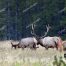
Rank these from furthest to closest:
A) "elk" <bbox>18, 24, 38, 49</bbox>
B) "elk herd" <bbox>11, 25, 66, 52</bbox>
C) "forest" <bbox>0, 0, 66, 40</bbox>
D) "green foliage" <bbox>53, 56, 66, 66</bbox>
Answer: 1. "forest" <bbox>0, 0, 66, 40</bbox>
2. "elk" <bbox>18, 24, 38, 49</bbox>
3. "elk herd" <bbox>11, 25, 66, 52</bbox>
4. "green foliage" <bbox>53, 56, 66, 66</bbox>

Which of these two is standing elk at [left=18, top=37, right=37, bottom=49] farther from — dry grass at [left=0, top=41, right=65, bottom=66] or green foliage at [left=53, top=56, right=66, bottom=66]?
green foliage at [left=53, top=56, right=66, bottom=66]

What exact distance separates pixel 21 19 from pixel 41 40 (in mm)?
22462

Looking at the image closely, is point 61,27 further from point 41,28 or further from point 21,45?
point 21,45

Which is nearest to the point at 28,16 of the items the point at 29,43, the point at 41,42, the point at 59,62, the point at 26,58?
the point at 29,43

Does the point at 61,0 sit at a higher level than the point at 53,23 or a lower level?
higher

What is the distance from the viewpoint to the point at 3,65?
893 cm

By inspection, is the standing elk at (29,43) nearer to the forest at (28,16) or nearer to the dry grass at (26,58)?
the dry grass at (26,58)

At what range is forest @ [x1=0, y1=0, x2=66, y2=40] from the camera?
3859 centimetres

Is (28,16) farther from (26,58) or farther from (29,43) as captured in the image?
(26,58)

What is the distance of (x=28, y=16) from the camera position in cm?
4103

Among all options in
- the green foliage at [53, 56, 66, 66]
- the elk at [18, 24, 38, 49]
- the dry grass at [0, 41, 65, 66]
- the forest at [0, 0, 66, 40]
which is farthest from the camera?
the forest at [0, 0, 66, 40]

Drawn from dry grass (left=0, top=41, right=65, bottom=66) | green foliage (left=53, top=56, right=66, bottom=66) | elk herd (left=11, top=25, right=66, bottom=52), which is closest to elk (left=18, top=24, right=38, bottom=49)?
elk herd (left=11, top=25, right=66, bottom=52)

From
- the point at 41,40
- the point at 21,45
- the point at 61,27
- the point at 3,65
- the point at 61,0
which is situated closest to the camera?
the point at 3,65

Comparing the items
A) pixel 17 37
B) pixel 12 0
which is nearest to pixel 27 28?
pixel 17 37
